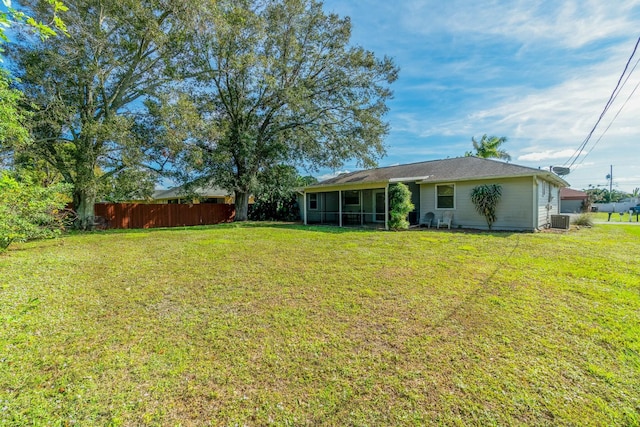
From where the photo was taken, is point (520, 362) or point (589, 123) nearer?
point (520, 362)

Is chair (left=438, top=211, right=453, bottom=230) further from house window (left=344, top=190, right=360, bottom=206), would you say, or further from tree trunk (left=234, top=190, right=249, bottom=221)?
tree trunk (left=234, top=190, right=249, bottom=221)

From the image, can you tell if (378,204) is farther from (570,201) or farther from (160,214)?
(570,201)

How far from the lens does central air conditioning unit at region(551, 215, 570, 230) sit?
12.5m

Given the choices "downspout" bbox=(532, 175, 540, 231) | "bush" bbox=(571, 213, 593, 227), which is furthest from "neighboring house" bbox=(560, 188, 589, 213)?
"downspout" bbox=(532, 175, 540, 231)

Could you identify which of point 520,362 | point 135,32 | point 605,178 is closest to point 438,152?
point 135,32

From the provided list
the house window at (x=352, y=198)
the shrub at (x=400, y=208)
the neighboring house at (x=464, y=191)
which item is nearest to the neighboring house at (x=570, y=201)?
the neighboring house at (x=464, y=191)

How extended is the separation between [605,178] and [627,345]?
7177 cm

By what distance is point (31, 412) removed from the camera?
2174mm

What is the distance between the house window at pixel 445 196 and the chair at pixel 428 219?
483 millimetres

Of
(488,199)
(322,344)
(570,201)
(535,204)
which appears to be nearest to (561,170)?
(535,204)

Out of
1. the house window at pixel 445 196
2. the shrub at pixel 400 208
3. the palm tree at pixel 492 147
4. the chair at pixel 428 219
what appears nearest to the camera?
the shrub at pixel 400 208

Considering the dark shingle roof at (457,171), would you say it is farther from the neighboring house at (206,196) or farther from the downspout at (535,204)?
the neighboring house at (206,196)

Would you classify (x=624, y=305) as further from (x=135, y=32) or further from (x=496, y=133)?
(x=496, y=133)

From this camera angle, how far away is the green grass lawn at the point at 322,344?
2236 millimetres
